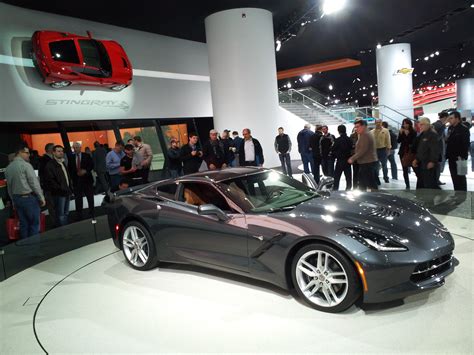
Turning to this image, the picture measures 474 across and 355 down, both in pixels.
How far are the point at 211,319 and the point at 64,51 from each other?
7891mm

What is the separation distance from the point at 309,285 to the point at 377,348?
0.76 m

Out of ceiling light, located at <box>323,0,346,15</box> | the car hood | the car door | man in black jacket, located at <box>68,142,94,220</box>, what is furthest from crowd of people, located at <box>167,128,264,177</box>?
ceiling light, located at <box>323,0,346,15</box>

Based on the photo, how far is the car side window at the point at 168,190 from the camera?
453cm

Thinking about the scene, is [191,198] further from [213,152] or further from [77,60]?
[77,60]

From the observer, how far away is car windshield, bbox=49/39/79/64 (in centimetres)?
893

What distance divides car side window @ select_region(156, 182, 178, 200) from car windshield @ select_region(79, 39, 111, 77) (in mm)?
6084

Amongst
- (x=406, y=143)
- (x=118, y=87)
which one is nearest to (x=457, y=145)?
(x=406, y=143)

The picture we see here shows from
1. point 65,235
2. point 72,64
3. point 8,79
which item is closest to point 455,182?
point 65,235

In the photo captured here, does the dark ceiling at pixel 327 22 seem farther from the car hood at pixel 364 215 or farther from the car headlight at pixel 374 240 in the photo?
the car headlight at pixel 374 240

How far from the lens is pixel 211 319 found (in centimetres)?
332

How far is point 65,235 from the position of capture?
5754mm

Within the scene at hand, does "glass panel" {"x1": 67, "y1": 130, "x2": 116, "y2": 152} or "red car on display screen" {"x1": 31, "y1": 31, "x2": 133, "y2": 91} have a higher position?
"red car on display screen" {"x1": 31, "y1": 31, "x2": 133, "y2": 91}

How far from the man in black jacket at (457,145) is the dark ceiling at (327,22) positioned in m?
6.38

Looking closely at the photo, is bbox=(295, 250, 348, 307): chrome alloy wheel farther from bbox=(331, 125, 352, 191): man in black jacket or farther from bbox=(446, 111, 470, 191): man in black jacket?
bbox=(331, 125, 352, 191): man in black jacket
